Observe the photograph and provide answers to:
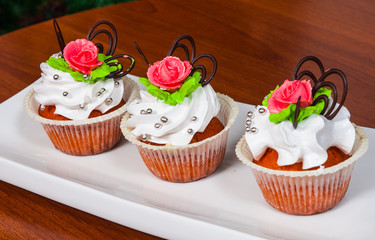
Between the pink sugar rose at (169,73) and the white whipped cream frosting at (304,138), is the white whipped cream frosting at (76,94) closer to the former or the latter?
the pink sugar rose at (169,73)

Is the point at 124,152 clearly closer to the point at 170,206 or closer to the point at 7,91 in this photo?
the point at 170,206

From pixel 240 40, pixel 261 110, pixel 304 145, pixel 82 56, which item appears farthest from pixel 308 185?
pixel 240 40

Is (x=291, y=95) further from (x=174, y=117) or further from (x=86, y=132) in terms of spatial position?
(x=86, y=132)

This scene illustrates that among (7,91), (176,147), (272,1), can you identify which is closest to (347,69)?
(272,1)

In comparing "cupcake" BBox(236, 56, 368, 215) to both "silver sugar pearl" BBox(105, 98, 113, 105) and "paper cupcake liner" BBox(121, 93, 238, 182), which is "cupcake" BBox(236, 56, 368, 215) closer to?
"paper cupcake liner" BBox(121, 93, 238, 182)

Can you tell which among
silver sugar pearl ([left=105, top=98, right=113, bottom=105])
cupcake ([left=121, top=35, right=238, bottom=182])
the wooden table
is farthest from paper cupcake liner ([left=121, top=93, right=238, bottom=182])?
the wooden table

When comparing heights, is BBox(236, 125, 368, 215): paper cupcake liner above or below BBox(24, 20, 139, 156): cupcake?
above
